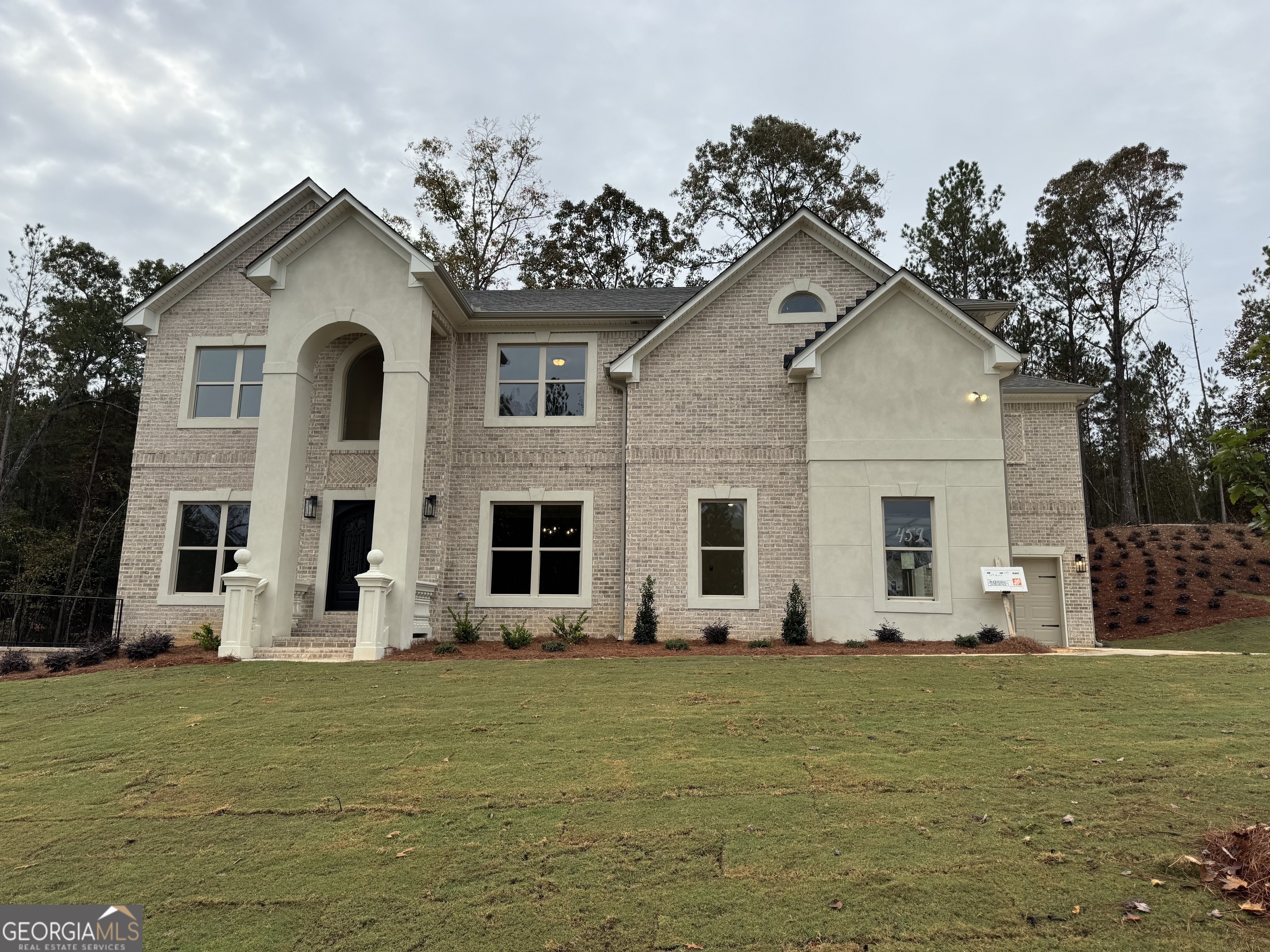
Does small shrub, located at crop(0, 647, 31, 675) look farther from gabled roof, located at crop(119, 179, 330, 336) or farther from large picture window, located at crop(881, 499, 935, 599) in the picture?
large picture window, located at crop(881, 499, 935, 599)

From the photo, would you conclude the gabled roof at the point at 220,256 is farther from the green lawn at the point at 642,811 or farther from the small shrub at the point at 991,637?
the small shrub at the point at 991,637

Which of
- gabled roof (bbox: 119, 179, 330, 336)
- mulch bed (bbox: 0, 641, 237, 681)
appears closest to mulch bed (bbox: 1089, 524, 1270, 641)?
mulch bed (bbox: 0, 641, 237, 681)

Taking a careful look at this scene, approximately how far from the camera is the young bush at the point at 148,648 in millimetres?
12031

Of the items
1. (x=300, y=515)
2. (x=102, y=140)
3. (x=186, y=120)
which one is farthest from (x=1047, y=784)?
(x=102, y=140)

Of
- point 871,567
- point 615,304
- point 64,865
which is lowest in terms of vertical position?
point 64,865

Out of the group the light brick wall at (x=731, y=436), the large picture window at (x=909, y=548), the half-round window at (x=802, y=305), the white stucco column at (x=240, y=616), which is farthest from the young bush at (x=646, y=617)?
the white stucco column at (x=240, y=616)

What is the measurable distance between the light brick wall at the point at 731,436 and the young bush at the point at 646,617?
13cm

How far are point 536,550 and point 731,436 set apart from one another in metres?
4.29

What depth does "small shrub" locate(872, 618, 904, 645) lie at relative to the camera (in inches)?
515

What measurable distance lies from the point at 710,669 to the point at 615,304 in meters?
8.82

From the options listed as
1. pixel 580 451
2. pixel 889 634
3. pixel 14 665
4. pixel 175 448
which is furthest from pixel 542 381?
pixel 14 665

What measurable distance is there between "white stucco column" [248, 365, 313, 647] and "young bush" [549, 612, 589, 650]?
449cm

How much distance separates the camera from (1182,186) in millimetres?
30438

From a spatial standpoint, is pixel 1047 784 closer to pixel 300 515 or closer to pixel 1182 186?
pixel 300 515
